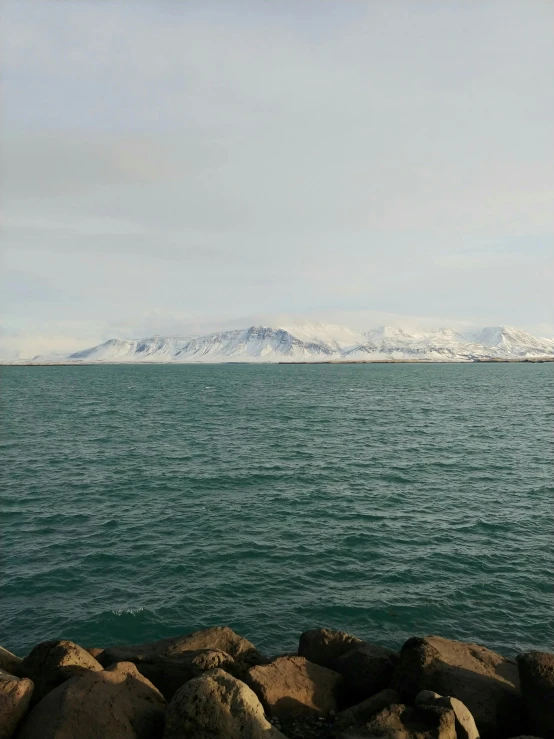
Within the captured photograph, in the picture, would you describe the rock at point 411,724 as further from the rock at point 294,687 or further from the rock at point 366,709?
the rock at point 294,687

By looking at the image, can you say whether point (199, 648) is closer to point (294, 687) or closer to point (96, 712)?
point (294, 687)

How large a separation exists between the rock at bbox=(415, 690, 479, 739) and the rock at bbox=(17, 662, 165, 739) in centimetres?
629

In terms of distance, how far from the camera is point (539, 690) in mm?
13266

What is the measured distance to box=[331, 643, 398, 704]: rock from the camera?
49.9 feet

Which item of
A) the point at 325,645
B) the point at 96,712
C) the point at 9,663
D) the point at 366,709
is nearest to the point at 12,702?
the point at 96,712

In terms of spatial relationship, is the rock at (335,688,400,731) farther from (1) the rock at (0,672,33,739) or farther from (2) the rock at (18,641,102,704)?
(1) the rock at (0,672,33,739)

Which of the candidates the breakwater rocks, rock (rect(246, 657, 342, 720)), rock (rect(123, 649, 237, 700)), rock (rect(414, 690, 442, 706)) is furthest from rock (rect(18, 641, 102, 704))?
rock (rect(414, 690, 442, 706))

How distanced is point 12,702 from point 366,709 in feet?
28.8

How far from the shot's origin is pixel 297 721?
545 inches

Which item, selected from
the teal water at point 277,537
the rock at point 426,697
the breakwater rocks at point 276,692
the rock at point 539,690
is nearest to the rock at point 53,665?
the breakwater rocks at point 276,692

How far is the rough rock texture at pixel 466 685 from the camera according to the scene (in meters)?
13.5

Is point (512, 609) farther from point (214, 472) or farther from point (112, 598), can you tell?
point (214, 472)

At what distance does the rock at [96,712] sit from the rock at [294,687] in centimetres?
271

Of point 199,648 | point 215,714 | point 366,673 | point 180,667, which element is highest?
point 215,714
